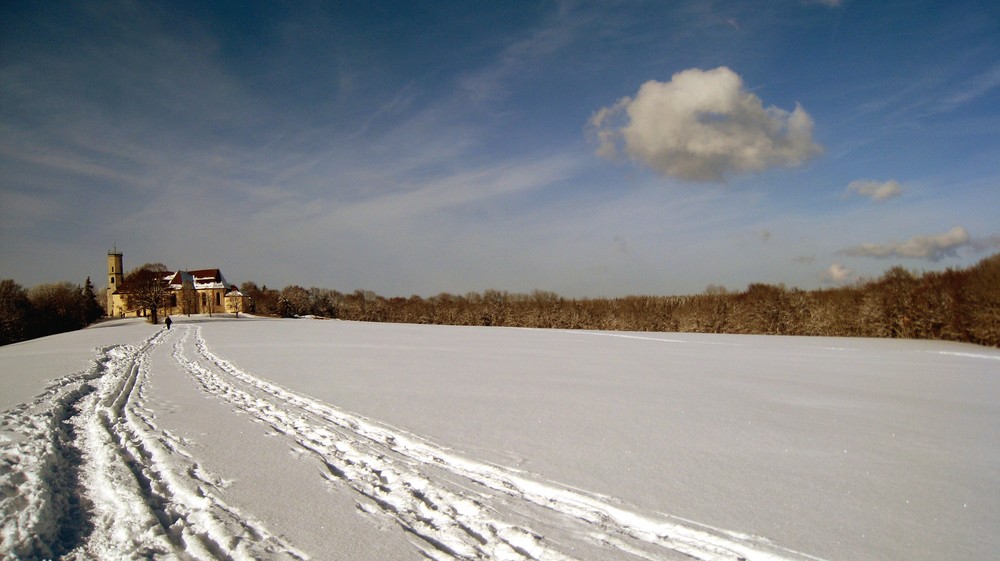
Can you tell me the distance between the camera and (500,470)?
547 centimetres

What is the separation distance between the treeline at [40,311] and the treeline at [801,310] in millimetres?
37167

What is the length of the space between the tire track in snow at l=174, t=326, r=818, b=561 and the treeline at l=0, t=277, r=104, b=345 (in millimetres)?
52711

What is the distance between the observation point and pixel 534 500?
4.66 m

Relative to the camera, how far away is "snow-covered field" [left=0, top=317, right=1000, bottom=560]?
386cm

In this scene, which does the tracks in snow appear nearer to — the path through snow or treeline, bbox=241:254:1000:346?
the path through snow

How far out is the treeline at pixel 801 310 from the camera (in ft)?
80.5

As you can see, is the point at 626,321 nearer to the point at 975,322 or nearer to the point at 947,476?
the point at 975,322

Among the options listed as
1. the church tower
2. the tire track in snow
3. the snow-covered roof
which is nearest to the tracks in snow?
the tire track in snow

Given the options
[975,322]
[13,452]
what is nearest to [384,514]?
[13,452]

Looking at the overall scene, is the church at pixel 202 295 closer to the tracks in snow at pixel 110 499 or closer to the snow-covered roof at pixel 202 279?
the snow-covered roof at pixel 202 279

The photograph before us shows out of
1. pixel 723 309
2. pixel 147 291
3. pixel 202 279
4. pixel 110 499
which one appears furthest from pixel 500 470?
pixel 202 279

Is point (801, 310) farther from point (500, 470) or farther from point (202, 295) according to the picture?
point (202, 295)

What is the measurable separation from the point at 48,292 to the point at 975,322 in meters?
85.2

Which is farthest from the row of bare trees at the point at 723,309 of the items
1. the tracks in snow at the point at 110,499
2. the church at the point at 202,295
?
the tracks in snow at the point at 110,499
